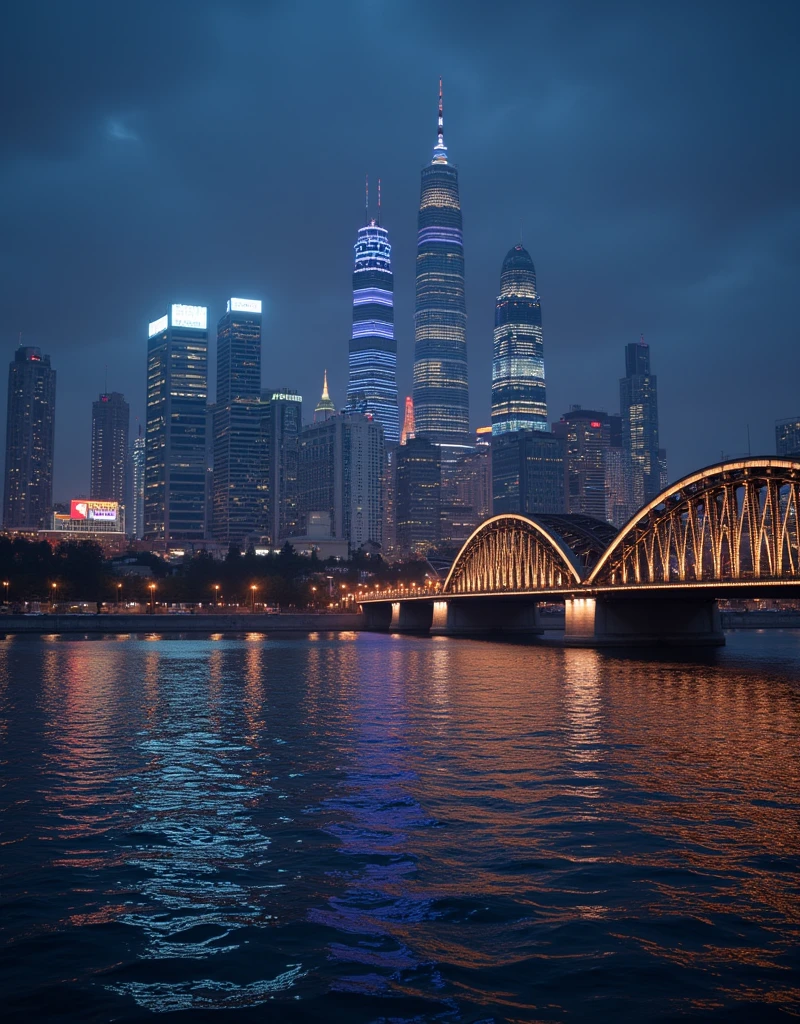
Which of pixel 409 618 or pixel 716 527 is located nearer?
pixel 716 527

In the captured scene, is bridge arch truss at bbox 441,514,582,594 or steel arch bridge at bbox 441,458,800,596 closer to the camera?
steel arch bridge at bbox 441,458,800,596

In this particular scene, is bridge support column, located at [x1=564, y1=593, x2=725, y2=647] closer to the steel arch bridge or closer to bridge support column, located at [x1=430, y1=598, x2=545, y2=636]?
the steel arch bridge

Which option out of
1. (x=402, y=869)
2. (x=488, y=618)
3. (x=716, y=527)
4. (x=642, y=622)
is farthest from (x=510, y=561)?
(x=402, y=869)

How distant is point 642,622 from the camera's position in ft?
383

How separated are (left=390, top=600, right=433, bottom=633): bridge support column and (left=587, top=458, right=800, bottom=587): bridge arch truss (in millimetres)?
66518

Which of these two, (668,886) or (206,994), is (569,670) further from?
(206,994)

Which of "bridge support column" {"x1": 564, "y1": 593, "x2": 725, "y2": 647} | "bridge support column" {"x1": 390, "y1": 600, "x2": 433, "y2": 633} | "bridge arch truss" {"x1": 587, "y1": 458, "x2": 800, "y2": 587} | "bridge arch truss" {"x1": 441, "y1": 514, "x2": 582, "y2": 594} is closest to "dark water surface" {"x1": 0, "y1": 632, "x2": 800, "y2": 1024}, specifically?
"bridge arch truss" {"x1": 587, "y1": 458, "x2": 800, "y2": 587}

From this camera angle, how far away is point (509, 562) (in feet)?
566

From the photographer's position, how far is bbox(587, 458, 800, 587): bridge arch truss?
8744 centimetres

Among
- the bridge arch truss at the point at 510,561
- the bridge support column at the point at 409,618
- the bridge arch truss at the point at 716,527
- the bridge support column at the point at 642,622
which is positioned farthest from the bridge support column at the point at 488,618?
the bridge support column at the point at 642,622

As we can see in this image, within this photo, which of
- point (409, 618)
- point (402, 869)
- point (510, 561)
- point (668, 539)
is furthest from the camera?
point (409, 618)

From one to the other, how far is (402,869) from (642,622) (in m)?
101

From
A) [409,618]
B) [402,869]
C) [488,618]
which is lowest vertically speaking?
[402,869]

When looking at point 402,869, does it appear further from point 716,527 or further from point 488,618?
point 488,618
